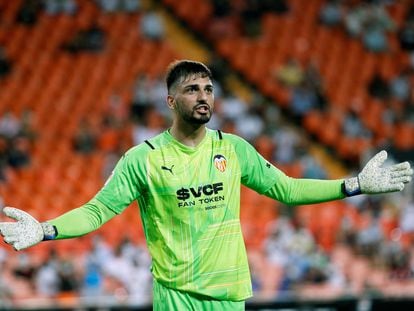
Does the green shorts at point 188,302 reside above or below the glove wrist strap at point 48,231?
below

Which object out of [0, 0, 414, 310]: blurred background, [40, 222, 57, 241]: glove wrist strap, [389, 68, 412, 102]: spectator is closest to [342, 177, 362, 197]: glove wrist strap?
[40, 222, 57, 241]: glove wrist strap

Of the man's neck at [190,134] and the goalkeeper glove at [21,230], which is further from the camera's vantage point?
the man's neck at [190,134]

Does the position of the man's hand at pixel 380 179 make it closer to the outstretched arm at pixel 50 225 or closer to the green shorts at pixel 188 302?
the green shorts at pixel 188 302

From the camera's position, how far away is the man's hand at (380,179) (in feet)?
19.4

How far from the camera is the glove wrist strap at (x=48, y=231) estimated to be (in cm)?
548

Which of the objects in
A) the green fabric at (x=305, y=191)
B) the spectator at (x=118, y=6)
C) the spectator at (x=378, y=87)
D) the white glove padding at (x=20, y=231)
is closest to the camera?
the white glove padding at (x=20, y=231)

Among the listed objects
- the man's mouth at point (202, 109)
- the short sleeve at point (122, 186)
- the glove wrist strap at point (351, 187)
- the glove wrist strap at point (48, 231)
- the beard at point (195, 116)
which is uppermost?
the man's mouth at point (202, 109)

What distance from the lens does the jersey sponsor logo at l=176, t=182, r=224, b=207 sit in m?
5.84

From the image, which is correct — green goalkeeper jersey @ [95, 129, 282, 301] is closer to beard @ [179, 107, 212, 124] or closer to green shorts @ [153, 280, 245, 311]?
green shorts @ [153, 280, 245, 311]

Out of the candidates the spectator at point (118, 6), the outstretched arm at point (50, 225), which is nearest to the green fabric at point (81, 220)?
the outstretched arm at point (50, 225)

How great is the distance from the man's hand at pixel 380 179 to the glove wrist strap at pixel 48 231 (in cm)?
165

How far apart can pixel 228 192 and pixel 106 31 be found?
16.3m

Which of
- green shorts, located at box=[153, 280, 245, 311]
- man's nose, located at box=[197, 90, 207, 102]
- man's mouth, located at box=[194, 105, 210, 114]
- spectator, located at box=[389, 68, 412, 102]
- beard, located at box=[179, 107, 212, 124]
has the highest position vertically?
spectator, located at box=[389, 68, 412, 102]

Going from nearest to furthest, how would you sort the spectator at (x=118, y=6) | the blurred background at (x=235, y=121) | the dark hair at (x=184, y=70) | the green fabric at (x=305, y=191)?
the dark hair at (x=184, y=70), the green fabric at (x=305, y=191), the blurred background at (x=235, y=121), the spectator at (x=118, y=6)
